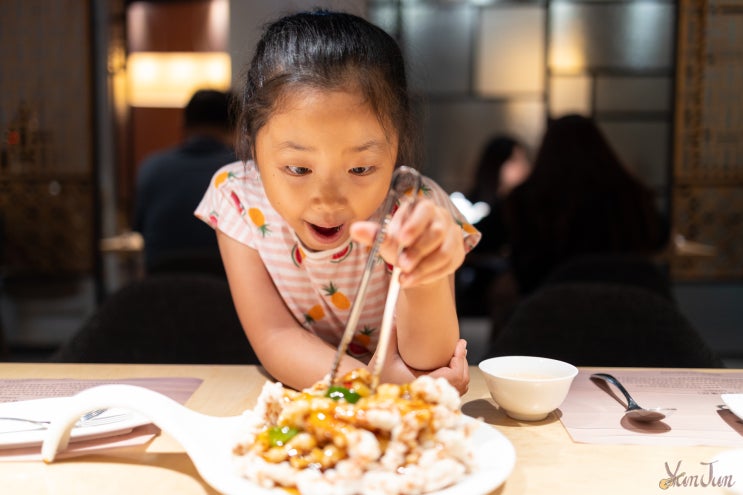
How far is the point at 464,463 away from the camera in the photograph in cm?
81

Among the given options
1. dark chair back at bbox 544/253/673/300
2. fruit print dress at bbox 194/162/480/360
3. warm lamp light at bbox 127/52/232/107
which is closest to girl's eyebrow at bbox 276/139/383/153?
fruit print dress at bbox 194/162/480/360

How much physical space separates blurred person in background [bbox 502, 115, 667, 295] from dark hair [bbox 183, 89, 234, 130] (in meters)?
1.34

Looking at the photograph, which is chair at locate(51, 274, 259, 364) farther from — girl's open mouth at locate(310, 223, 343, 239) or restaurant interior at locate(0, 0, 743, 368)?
restaurant interior at locate(0, 0, 743, 368)

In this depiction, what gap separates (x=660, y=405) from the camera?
113 cm

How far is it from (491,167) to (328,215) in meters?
3.97

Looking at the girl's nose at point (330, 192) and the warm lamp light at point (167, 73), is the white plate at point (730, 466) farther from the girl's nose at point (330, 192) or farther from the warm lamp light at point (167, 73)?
the warm lamp light at point (167, 73)

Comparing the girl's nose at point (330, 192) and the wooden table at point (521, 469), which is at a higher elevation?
the girl's nose at point (330, 192)

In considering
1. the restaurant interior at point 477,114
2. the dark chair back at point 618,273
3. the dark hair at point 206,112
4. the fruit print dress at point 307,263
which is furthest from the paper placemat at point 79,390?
the restaurant interior at point 477,114

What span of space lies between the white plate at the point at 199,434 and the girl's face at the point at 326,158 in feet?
1.07

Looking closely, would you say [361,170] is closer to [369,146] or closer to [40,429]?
[369,146]

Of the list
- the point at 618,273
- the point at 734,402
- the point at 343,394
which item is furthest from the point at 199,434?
the point at 618,273

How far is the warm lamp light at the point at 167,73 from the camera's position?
6.07 m

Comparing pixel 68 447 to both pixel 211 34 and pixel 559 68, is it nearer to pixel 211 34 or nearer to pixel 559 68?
pixel 559 68

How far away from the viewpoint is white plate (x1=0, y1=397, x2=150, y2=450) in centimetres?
95
